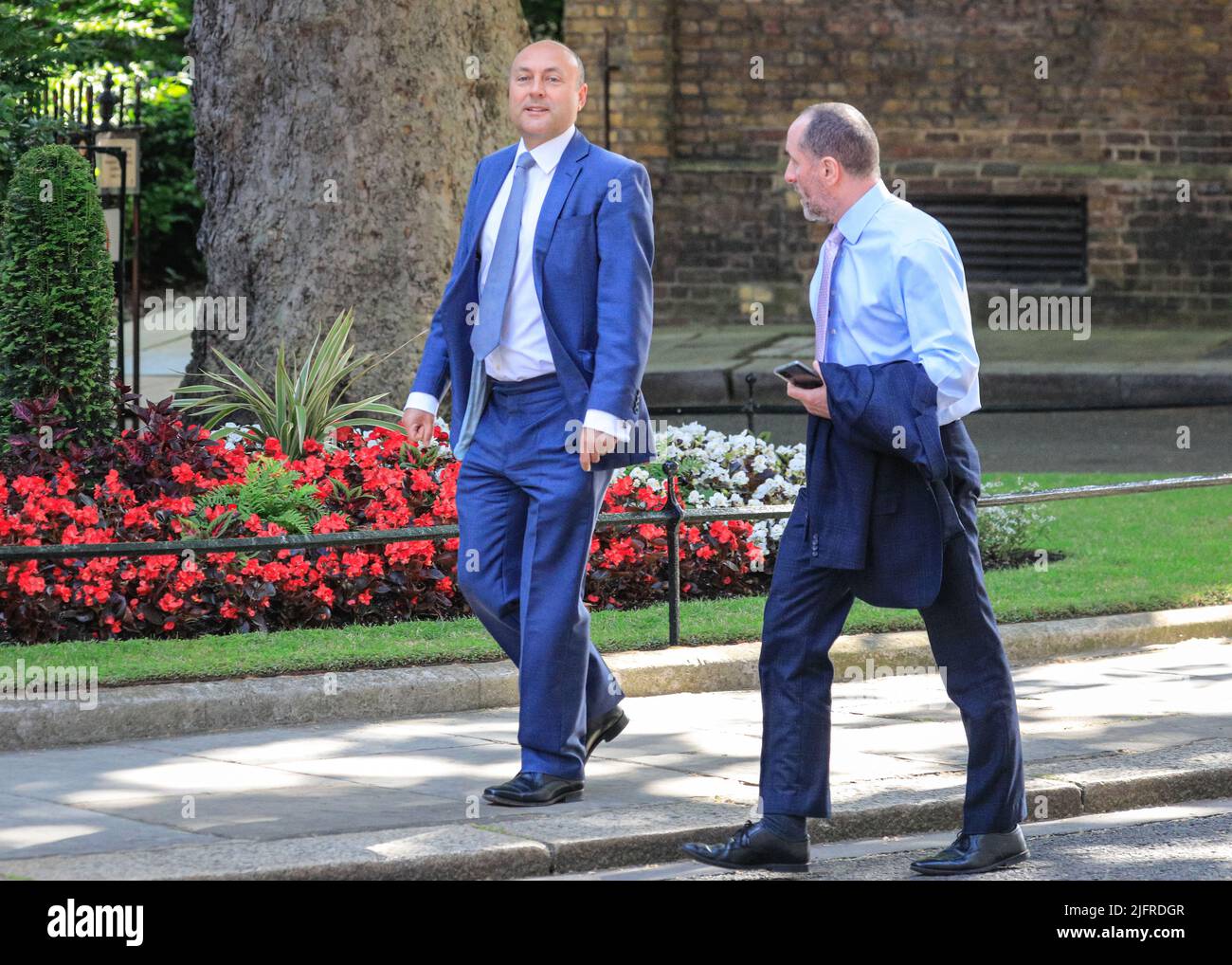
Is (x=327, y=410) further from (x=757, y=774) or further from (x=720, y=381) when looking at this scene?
(x=720, y=381)

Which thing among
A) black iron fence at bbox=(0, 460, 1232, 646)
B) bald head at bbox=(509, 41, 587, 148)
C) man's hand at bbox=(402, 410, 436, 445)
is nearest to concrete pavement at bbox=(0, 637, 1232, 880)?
black iron fence at bbox=(0, 460, 1232, 646)

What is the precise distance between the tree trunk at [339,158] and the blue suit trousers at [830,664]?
542cm

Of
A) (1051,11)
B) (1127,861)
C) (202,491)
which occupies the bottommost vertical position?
(1127,861)

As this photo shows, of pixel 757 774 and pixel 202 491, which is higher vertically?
pixel 202 491

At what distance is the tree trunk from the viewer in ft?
34.2

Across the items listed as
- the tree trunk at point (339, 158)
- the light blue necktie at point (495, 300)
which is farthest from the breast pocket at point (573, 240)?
the tree trunk at point (339, 158)

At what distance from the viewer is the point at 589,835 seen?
17.8 feet

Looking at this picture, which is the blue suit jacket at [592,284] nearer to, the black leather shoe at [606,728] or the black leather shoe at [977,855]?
the black leather shoe at [606,728]

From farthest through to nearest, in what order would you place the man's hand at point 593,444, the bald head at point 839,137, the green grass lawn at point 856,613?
the green grass lawn at point 856,613, the man's hand at point 593,444, the bald head at point 839,137

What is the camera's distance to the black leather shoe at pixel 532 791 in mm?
5824

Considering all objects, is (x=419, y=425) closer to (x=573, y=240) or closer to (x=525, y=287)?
(x=525, y=287)

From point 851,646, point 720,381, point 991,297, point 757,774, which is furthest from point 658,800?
point 991,297

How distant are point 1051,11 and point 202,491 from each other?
50.2ft

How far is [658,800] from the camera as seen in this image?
5.97 meters
